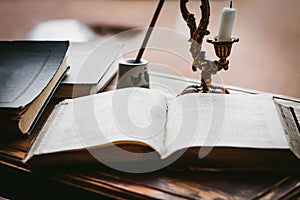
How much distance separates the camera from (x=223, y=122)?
604 millimetres

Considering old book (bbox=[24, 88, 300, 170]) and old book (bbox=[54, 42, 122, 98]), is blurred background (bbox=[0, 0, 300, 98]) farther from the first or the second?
old book (bbox=[24, 88, 300, 170])

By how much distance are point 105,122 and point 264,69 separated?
3.88ft

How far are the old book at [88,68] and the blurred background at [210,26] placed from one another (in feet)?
1.50

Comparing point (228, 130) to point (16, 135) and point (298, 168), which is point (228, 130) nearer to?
point (298, 168)

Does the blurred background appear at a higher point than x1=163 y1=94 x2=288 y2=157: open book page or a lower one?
higher

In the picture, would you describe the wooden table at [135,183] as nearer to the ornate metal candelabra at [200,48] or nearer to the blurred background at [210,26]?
the ornate metal candelabra at [200,48]

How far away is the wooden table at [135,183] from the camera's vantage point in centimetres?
52

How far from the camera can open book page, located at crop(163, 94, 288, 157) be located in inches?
21.9

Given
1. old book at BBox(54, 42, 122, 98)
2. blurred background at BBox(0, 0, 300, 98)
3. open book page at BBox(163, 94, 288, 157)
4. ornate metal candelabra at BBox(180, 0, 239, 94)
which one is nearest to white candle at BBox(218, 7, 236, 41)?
ornate metal candelabra at BBox(180, 0, 239, 94)

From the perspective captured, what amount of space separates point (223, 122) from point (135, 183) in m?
0.16

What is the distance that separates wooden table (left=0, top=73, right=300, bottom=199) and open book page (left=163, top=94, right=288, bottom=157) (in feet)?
0.14

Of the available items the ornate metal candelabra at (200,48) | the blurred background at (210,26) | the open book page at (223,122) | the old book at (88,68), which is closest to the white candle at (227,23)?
the ornate metal candelabra at (200,48)

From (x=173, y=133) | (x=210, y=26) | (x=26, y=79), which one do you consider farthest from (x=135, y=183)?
(x=210, y=26)

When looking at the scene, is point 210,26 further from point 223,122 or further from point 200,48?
point 223,122
